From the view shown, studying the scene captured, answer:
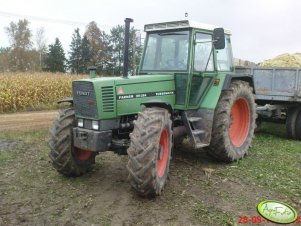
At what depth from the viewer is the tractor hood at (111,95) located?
18.2ft

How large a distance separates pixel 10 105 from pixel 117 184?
11.4 meters

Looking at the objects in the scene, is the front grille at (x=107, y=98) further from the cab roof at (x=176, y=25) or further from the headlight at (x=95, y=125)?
the cab roof at (x=176, y=25)

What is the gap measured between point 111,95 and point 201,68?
1957 millimetres

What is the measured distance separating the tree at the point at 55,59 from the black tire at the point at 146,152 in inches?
1769

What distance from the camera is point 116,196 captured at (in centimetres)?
544

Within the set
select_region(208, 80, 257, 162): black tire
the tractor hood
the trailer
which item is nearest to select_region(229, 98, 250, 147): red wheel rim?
select_region(208, 80, 257, 162): black tire

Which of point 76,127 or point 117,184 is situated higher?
point 76,127

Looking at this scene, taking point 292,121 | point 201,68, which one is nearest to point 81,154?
point 201,68

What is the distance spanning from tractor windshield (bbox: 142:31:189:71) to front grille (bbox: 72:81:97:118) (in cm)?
168

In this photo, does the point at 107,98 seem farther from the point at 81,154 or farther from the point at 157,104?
the point at 81,154

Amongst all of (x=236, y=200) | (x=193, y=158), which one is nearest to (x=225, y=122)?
(x=193, y=158)

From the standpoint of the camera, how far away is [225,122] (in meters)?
6.75

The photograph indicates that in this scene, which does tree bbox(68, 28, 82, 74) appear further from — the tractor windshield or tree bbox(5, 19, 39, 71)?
the tractor windshield

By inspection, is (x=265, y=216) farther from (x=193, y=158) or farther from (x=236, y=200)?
(x=193, y=158)
